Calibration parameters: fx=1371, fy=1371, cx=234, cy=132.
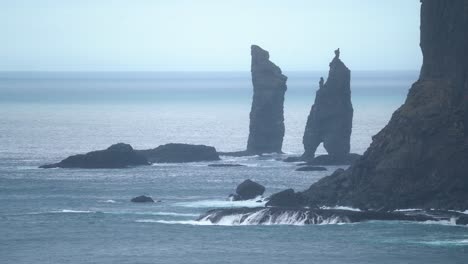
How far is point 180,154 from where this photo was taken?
128750 millimetres

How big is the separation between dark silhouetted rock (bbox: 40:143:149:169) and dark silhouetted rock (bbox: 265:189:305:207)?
3705 cm

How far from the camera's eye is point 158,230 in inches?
3125

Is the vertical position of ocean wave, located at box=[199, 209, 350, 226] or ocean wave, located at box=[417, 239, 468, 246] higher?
ocean wave, located at box=[199, 209, 350, 226]

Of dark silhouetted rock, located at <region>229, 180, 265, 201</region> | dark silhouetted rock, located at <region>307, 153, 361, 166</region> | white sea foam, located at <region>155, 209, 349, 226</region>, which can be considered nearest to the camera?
white sea foam, located at <region>155, 209, 349, 226</region>

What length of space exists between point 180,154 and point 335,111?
52.0 feet

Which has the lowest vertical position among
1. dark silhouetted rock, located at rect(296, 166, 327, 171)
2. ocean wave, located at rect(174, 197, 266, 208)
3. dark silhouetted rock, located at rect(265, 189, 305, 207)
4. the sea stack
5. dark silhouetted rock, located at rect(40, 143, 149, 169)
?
ocean wave, located at rect(174, 197, 266, 208)

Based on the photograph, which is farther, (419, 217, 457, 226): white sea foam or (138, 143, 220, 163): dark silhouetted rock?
(138, 143, 220, 163): dark silhouetted rock

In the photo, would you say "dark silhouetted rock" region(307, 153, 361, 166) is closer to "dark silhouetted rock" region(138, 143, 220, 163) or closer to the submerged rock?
"dark silhouetted rock" region(138, 143, 220, 163)

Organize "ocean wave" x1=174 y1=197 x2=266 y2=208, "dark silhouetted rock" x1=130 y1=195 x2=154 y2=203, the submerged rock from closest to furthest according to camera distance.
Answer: the submerged rock → "ocean wave" x1=174 y1=197 x2=266 y2=208 → "dark silhouetted rock" x1=130 y1=195 x2=154 y2=203

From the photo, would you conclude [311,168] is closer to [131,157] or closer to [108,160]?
[131,157]

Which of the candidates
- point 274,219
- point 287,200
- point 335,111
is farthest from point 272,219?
point 335,111

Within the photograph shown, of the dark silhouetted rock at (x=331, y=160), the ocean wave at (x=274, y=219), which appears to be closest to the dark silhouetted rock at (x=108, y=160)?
the dark silhouetted rock at (x=331, y=160)

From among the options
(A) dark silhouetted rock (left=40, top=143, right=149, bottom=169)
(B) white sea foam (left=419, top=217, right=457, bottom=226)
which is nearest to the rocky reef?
(A) dark silhouetted rock (left=40, top=143, right=149, bottom=169)

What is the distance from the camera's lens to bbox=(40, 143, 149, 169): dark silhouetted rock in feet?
397
